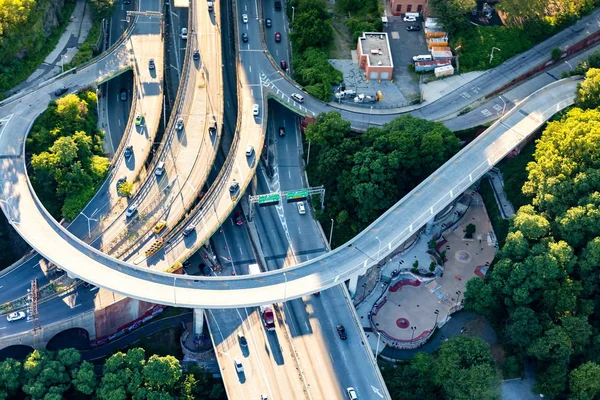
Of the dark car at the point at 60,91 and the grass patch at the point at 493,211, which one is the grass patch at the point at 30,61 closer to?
the dark car at the point at 60,91

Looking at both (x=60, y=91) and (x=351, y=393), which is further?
(x=60, y=91)

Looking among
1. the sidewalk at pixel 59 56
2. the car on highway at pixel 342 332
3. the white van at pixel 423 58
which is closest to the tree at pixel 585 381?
the car on highway at pixel 342 332

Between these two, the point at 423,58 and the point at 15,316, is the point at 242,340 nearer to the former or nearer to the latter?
the point at 15,316

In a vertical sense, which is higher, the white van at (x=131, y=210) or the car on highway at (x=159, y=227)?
the white van at (x=131, y=210)

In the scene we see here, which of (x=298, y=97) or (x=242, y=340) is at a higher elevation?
(x=298, y=97)

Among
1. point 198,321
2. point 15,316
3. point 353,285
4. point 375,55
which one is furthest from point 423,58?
point 15,316

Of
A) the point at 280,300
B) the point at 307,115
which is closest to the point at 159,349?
the point at 280,300
